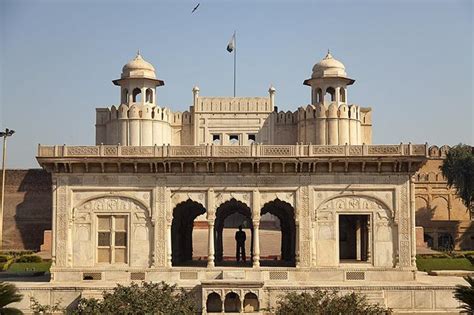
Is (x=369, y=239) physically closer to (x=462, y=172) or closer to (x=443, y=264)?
(x=443, y=264)

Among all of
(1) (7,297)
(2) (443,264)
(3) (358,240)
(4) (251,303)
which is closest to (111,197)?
(4) (251,303)

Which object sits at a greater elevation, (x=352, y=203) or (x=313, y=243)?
(x=352, y=203)

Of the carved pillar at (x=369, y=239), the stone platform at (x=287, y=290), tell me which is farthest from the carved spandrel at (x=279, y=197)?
the stone platform at (x=287, y=290)

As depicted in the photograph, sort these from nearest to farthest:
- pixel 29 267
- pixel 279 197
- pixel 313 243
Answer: pixel 313 243, pixel 279 197, pixel 29 267

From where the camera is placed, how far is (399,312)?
2188 cm

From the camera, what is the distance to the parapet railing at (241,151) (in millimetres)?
23578

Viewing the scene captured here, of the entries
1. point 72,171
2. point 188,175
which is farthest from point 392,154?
point 72,171

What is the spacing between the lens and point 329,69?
29.2m

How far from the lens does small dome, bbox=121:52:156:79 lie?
29375 mm

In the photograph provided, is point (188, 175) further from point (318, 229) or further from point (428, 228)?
point (428, 228)

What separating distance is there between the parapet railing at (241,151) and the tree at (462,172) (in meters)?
30.8

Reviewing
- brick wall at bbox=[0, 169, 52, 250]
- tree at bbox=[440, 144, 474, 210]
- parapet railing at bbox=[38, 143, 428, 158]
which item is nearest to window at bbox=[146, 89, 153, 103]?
parapet railing at bbox=[38, 143, 428, 158]

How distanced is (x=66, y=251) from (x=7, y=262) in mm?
13353

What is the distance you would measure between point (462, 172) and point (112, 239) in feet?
116
